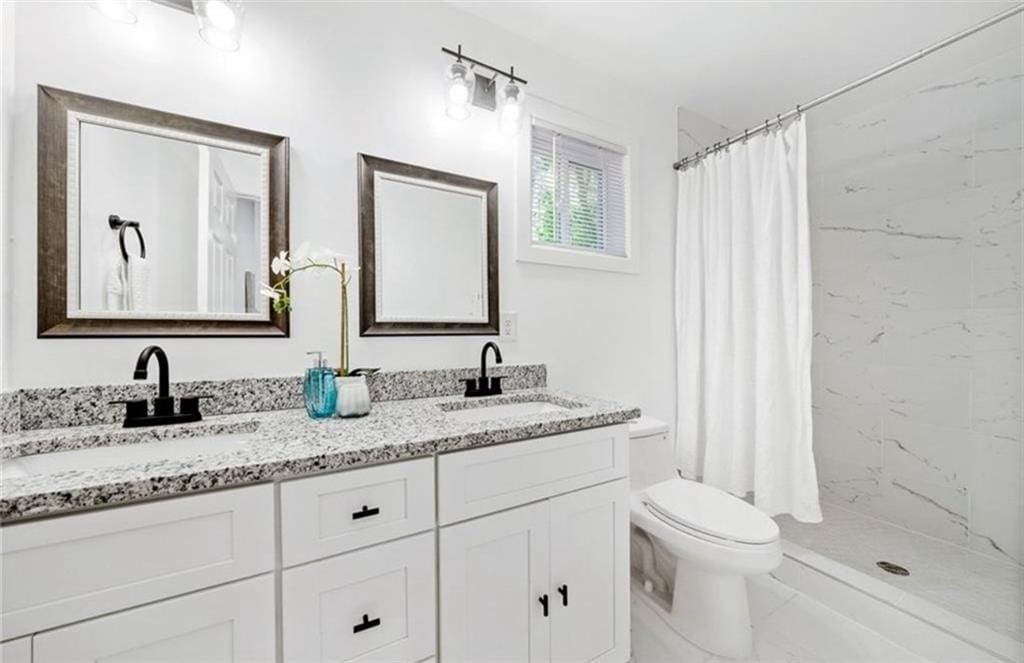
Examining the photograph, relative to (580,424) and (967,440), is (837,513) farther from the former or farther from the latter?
(580,424)

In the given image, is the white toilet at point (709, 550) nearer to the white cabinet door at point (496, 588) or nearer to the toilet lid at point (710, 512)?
the toilet lid at point (710, 512)

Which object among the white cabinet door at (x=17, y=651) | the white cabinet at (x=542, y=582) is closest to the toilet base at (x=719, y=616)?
the white cabinet at (x=542, y=582)

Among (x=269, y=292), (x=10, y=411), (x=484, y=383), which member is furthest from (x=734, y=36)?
(x=10, y=411)

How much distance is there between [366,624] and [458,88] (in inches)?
65.5

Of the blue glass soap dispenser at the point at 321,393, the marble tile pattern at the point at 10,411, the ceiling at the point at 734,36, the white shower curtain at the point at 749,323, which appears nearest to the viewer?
the marble tile pattern at the point at 10,411

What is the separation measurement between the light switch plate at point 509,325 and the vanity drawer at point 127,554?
42.6 inches

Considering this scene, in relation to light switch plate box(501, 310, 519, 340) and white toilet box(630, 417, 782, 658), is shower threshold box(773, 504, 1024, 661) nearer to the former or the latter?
white toilet box(630, 417, 782, 658)

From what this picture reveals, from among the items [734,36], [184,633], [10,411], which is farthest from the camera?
[734,36]

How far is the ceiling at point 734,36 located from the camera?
1646mm

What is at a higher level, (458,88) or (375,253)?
(458,88)

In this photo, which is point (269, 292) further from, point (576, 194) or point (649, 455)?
point (649, 455)

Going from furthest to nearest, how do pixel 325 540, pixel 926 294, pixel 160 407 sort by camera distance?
pixel 926 294, pixel 160 407, pixel 325 540

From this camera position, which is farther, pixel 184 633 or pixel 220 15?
pixel 220 15

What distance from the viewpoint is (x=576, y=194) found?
200 cm
